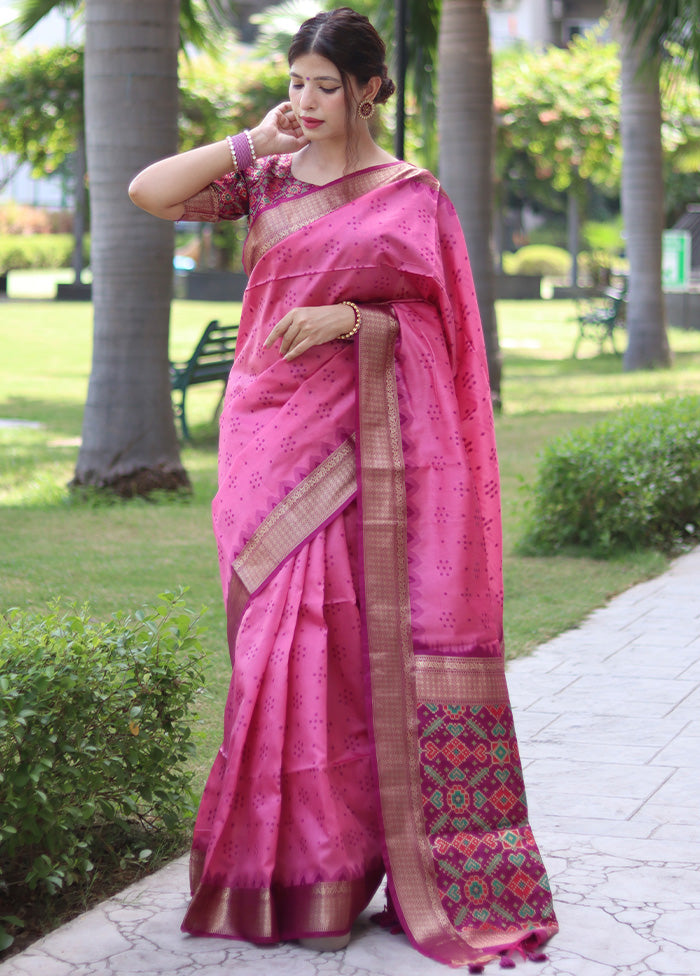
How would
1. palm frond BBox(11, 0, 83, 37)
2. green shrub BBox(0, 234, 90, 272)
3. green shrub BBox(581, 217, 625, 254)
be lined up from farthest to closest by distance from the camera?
1. green shrub BBox(581, 217, 625, 254)
2. green shrub BBox(0, 234, 90, 272)
3. palm frond BBox(11, 0, 83, 37)

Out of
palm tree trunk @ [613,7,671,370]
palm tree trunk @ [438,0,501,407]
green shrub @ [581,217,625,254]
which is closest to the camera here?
palm tree trunk @ [438,0,501,407]

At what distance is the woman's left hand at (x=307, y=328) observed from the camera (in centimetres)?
307

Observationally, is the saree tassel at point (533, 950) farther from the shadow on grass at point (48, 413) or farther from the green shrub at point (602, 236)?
the green shrub at point (602, 236)

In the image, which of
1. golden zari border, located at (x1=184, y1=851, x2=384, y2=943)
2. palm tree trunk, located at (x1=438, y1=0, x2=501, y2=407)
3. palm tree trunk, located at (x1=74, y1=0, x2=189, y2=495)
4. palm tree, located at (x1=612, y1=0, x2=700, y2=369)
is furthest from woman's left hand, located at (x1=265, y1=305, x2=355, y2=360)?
palm tree, located at (x1=612, y1=0, x2=700, y2=369)

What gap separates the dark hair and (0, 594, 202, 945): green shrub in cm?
131

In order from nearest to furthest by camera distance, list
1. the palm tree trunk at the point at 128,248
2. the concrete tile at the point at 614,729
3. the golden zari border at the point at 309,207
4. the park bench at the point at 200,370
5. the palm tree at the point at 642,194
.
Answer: the golden zari border at the point at 309,207, the concrete tile at the point at 614,729, the palm tree trunk at the point at 128,248, the park bench at the point at 200,370, the palm tree at the point at 642,194

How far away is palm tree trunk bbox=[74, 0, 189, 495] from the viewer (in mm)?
8000

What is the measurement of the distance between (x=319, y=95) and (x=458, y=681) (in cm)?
129

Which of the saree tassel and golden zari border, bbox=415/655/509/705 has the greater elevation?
golden zari border, bbox=415/655/509/705

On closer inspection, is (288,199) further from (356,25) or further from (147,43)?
(147,43)

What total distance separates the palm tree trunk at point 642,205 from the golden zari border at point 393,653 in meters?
12.5

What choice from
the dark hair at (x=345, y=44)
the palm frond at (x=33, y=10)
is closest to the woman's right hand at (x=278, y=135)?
the dark hair at (x=345, y=44)

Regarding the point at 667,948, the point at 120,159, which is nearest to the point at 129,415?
the point at 120,159

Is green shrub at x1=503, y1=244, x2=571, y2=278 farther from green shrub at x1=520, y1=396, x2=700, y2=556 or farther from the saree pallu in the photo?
the saree pallu
